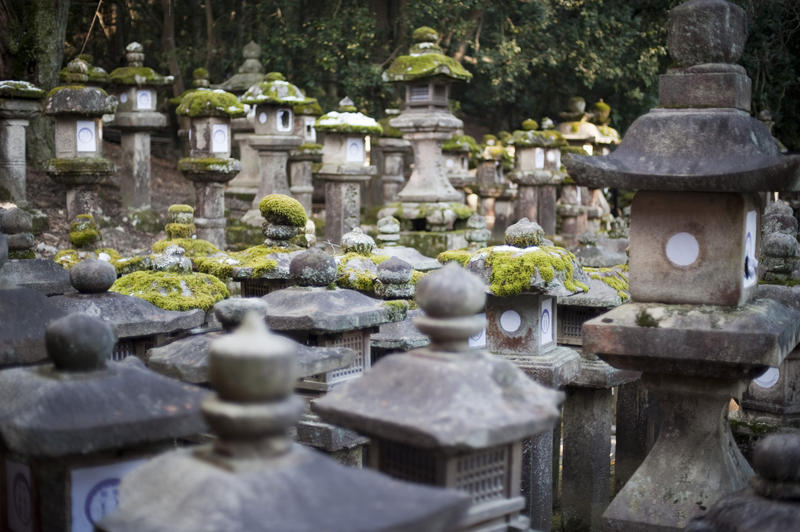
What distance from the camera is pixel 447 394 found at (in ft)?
11.7

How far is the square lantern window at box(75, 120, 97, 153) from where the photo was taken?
41.6 ft

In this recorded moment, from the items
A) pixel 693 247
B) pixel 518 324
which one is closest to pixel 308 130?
pixel 518 324

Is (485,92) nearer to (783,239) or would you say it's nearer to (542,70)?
(542,70)

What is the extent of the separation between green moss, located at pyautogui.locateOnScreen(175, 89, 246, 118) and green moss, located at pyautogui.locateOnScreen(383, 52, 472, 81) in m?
3.49

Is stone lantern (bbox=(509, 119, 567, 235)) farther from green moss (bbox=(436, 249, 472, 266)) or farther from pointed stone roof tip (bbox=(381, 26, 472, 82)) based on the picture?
green moss (bbox=(436, 249, 472, 266))

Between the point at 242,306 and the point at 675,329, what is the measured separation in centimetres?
281

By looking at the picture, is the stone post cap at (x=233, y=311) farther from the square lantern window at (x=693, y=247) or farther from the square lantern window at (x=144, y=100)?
the square lantern window at (x=144, y=100)

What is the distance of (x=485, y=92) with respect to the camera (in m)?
25.5

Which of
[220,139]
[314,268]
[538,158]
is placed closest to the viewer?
[314,268]

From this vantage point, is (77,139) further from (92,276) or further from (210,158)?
(92,276)

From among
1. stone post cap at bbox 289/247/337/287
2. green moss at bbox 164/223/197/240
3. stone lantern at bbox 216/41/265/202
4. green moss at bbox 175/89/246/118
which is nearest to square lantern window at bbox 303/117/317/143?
stone lantern at bbox 216/41/265/202

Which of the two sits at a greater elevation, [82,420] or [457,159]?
[457,159]

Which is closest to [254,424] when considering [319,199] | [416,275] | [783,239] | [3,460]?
[3,460]

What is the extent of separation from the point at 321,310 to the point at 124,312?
139 cm
